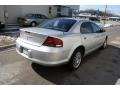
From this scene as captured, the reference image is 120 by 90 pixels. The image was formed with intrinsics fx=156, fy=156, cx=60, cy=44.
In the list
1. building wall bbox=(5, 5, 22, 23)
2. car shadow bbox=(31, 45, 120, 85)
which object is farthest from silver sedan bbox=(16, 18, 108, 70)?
building wall bbox=(5, 5, 22, 23)

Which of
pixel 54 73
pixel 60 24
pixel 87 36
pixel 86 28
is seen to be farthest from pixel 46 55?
pixel 86 28

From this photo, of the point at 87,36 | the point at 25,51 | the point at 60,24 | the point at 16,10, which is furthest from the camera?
the point at 16,10

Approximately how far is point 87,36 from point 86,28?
326 millimetres

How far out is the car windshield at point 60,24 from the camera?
14.7 ft

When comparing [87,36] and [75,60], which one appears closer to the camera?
[75,60]

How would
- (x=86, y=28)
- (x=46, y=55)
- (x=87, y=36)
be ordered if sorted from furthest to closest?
(x=86, y=28)
(x=87, y=36)
(x=46, y=55)

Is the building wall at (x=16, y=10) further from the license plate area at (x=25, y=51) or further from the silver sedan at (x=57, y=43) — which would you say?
the license plate area at (x=25, y=51)

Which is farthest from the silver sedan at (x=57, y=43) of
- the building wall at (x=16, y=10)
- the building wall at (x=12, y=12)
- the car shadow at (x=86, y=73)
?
the building wall at (x=12, y=12)

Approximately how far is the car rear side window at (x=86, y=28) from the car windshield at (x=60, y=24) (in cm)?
36

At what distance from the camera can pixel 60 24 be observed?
4719mm

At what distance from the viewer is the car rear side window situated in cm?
487

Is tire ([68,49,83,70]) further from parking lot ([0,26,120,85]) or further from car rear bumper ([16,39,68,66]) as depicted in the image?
car rear bumper ([16,39,68,66])

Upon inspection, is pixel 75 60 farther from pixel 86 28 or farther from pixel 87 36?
pixel 86 28
